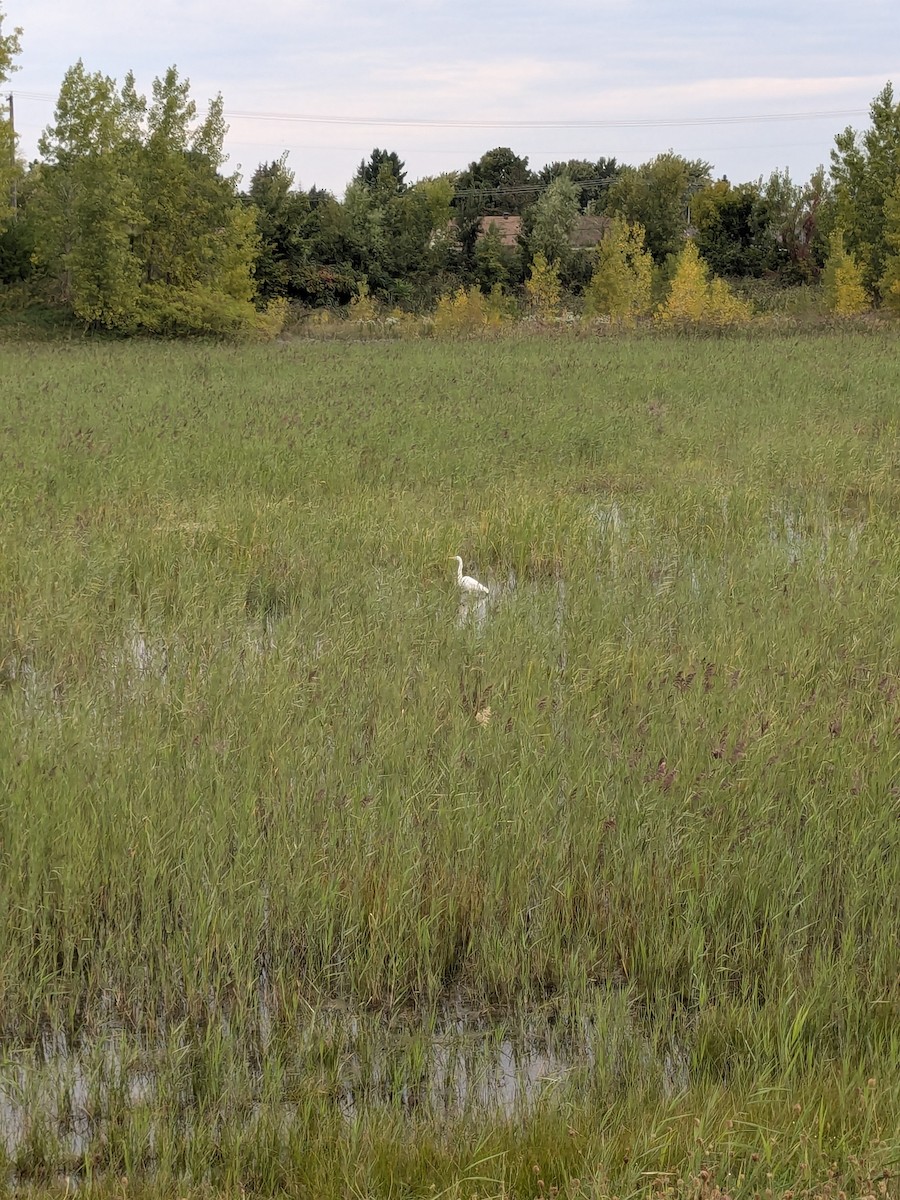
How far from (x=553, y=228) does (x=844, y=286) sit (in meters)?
18.1

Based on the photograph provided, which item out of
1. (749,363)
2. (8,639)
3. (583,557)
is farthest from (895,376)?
(8,639)

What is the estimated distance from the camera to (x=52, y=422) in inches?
549

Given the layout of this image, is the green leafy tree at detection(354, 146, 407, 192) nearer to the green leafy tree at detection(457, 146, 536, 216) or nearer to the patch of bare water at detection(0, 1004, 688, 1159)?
the green leafy tree at detection(457, 146, 536, 216)

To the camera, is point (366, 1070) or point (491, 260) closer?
point (366, 1070)

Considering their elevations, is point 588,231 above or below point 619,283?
above

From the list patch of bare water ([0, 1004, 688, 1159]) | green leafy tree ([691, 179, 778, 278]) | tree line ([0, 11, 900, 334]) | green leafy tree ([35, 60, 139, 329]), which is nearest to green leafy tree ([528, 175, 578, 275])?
tree line ([0, 11, 900, 334])

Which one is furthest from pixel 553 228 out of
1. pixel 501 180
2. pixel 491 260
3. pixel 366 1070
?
pixel 366 1070

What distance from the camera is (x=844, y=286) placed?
37750mm

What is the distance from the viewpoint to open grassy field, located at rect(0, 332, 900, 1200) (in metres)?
2.81

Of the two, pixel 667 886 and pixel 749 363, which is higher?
pixel 749 363

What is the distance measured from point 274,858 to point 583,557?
517 cm

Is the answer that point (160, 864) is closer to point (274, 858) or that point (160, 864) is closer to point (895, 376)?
point (274, 858)

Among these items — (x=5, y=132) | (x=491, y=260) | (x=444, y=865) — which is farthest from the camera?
(x=491, y=260)

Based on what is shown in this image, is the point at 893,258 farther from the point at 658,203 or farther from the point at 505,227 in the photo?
the point at 505,227
